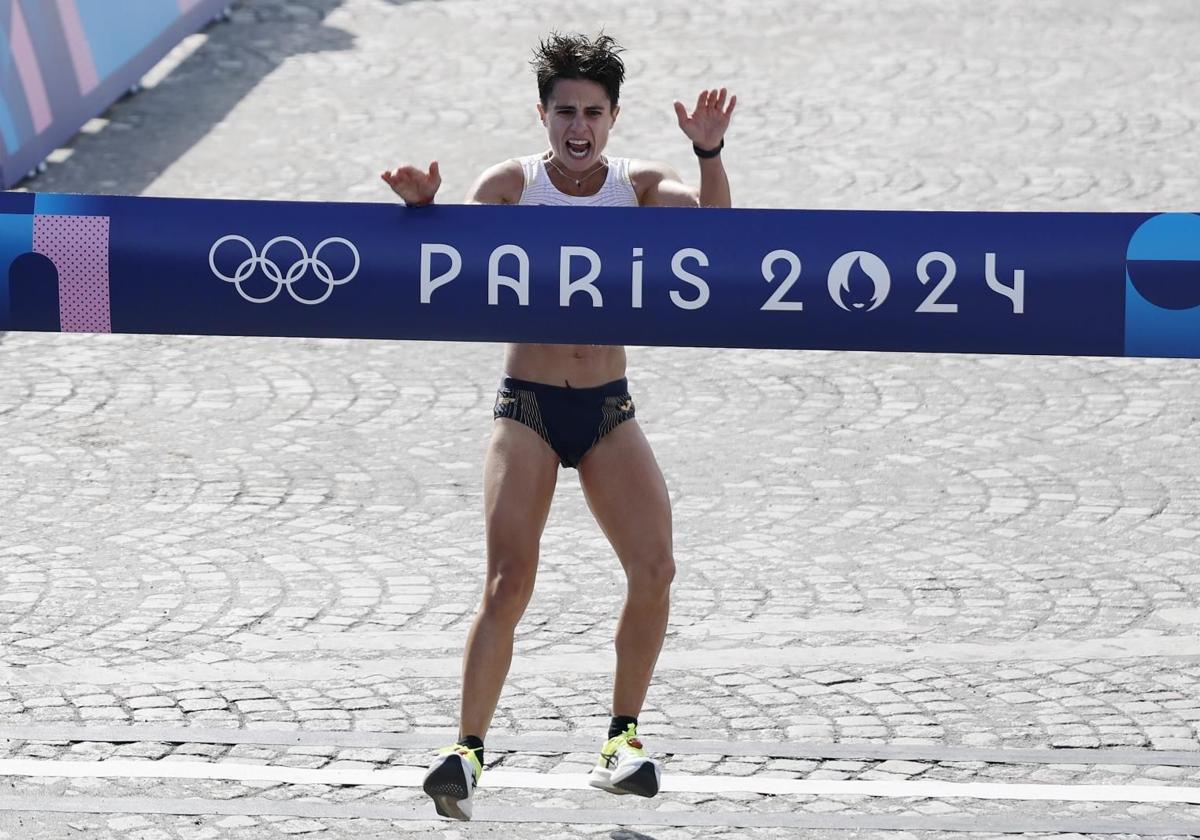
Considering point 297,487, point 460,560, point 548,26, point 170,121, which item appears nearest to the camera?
point 460,560

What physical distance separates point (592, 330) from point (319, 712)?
181 centimetres

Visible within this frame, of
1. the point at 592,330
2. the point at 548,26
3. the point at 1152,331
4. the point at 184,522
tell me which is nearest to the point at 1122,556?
the point at 1152,331

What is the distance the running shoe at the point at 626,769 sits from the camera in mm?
5875

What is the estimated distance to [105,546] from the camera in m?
8.40

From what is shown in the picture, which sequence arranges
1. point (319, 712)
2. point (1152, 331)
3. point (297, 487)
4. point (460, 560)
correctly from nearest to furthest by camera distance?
1. point (1152, 331)
2. point (319, 712)
3. point (460, 560)
4. point (297, 487)

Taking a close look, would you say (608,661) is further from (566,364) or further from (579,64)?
(579,64)

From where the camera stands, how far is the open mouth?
598 cm

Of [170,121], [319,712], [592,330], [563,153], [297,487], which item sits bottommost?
[319,712]

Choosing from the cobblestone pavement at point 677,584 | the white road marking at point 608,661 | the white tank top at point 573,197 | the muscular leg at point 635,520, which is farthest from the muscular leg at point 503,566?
the white road marking at point 608,661

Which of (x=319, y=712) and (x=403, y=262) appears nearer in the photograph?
(x=403, y=262)

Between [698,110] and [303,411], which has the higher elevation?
[698,110]

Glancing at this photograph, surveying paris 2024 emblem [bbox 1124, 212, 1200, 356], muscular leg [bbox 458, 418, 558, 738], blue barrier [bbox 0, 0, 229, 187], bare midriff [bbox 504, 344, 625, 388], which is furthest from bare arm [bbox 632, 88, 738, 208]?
blue barrier [bbox 0, 0, 229, 187]

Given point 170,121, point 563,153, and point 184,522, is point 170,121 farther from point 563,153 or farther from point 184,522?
point 563,153

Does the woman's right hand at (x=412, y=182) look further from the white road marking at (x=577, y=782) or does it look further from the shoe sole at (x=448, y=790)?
the white road marking at (x=577, y=782)
